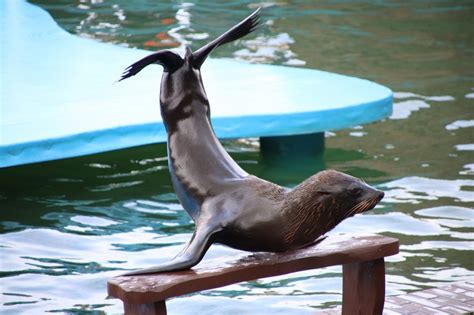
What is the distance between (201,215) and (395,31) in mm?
8989

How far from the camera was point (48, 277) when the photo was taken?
185 inches

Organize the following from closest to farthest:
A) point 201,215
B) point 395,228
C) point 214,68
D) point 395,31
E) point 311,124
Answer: point 201,215 → point 395,228 → point 311,124 → point 214,68 → point 395,31

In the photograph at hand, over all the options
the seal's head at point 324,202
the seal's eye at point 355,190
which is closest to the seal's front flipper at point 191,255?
the seal's head at point 324,202

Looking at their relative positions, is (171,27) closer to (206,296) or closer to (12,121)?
(12,121)

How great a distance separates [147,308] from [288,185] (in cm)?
342

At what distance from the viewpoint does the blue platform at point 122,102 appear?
226 inches

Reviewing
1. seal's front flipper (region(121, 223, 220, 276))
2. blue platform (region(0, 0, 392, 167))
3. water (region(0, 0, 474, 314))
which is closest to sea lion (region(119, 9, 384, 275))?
seal's front flipper (region(121, 223, 220, 276))

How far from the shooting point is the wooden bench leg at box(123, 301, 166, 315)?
2.83 m

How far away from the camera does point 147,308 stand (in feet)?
9.32

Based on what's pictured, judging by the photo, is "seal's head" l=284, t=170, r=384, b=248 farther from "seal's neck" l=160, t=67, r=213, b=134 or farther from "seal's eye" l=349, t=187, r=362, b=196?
"seal's neck" l=160, t=67, r=213, b=134

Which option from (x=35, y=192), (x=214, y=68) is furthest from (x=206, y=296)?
(x=214, y=68)

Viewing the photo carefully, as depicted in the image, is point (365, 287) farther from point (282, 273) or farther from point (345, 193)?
point (345, 193)

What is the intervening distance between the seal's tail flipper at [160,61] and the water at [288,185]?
141cm

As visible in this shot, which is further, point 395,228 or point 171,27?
point 171,27
